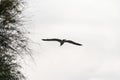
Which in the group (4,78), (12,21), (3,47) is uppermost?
(12,21)

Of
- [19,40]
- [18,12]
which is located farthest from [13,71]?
[18,12]

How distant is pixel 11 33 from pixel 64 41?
9.41 ft

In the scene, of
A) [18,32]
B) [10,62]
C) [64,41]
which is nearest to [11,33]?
[18,32]

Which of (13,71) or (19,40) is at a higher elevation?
(19,40)

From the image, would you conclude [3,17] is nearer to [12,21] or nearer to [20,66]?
[12,21]

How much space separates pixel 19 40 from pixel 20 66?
1.52m

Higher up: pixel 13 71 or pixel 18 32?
pixel 18 32

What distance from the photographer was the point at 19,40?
19906 millimetres

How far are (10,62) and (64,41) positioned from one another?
3172 millimetres

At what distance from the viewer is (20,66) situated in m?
20.4

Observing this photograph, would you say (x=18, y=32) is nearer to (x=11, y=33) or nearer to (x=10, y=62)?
(x=11, y=33)

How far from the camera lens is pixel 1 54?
1977 cm

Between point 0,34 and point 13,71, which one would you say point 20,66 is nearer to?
point 13,71

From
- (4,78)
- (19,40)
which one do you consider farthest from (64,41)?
(4,78)
